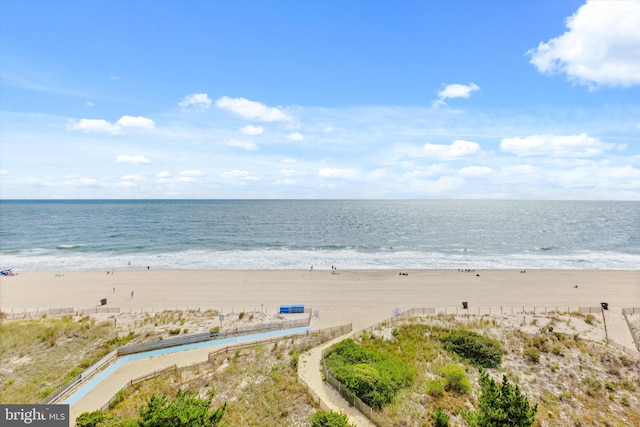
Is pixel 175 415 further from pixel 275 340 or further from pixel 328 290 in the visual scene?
pixel 328 290

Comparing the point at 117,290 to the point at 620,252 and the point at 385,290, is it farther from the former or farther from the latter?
the point at 620,252

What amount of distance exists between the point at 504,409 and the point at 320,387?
10356 mm

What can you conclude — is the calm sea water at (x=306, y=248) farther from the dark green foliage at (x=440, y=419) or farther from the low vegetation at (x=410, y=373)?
the dark green foliage at (x=440, y=419)

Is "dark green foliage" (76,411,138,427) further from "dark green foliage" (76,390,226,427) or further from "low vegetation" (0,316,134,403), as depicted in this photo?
"low vegetation" (0,316,134,403)

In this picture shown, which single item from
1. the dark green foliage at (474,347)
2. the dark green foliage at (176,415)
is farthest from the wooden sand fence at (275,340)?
the dark green foliage at (474,347)

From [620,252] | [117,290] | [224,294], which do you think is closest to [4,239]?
[117,290]

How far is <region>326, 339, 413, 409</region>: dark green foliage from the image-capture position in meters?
18.4

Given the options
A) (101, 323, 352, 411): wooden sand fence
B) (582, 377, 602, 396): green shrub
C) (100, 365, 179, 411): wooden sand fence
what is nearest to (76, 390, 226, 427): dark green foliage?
(100, 365, 179, 411): wooden sand fence

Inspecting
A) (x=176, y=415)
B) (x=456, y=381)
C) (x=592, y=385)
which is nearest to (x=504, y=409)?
(x=456, y=381)

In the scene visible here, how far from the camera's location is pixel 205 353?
25.4 m

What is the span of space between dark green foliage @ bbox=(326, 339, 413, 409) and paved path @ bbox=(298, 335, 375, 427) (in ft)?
2.79

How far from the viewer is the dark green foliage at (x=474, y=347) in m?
22.9

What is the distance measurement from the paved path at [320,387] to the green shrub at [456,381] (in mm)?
6522

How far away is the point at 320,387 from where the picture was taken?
1984 centimetres
